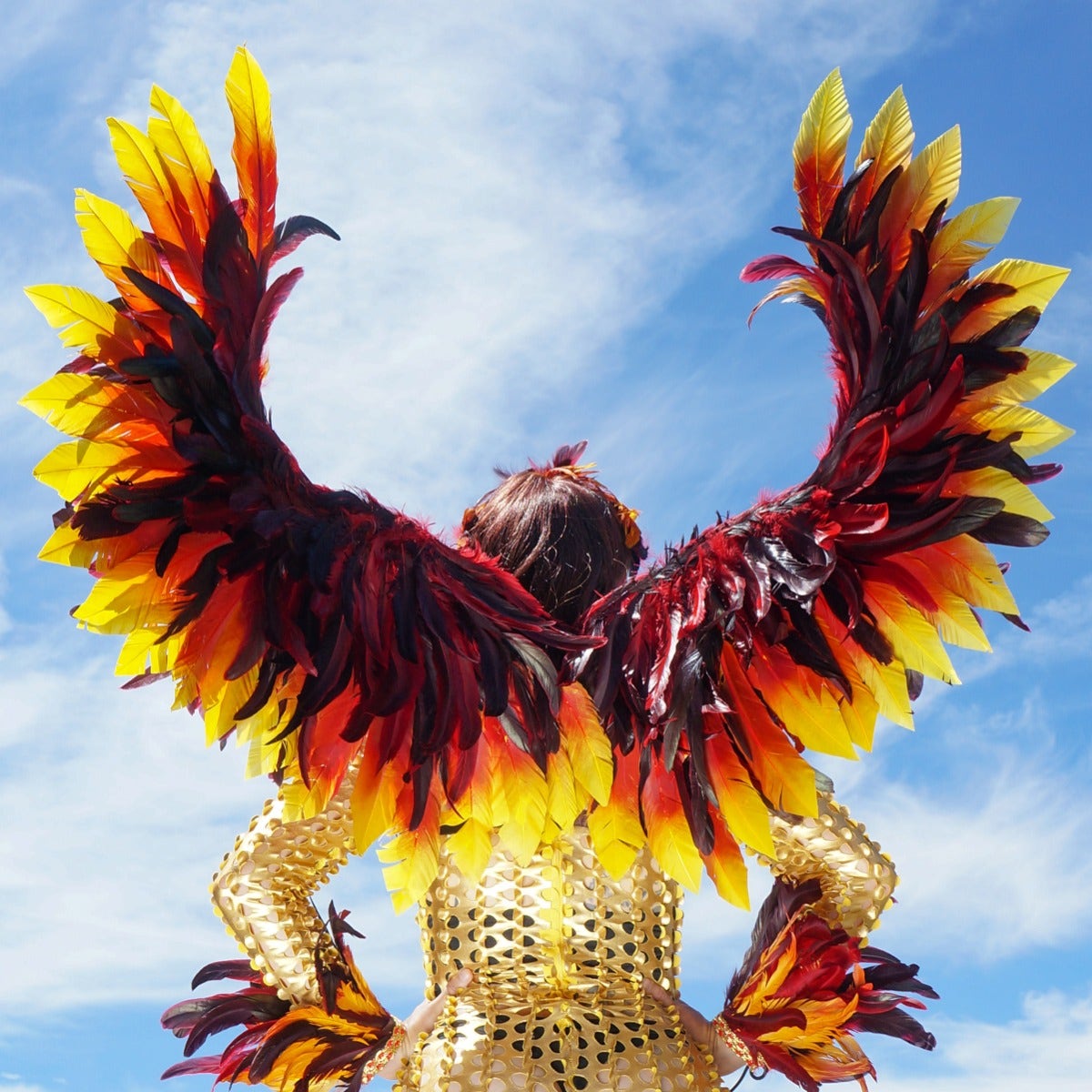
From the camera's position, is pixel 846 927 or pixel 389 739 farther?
pixel 846 927

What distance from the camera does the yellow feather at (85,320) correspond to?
2.30 m

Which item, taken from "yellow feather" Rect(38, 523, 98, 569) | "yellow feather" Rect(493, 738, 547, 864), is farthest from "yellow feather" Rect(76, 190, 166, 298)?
"yellow feather" Rect(493, 738, 547, 864)

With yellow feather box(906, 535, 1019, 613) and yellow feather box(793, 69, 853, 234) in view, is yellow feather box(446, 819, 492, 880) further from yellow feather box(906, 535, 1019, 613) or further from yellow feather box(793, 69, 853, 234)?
yellow feather box(793, 69, 853, 234)

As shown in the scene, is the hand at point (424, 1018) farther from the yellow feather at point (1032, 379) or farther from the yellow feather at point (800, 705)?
the yellow feather at point (1032, 379)

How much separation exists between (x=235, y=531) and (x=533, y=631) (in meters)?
0.53

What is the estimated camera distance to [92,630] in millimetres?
2311

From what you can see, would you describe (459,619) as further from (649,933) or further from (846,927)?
(846,927)

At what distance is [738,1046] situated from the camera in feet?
8.44

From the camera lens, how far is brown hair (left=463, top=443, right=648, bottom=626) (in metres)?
2.63

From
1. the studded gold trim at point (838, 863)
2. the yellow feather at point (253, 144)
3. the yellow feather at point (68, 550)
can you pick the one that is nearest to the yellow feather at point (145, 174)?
the yellow feather at point (253, 144)

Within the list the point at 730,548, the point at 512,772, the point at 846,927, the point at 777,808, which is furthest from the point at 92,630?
the point at 846,927

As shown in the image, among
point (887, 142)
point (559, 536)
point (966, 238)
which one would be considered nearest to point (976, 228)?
point (966, 238)

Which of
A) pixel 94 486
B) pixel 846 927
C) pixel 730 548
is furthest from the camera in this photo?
pixel 846 927

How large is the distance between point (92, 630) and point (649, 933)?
3.69 feet
